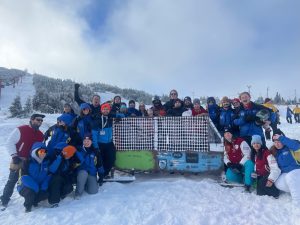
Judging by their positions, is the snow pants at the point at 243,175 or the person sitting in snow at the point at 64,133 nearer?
the snow pants at the point at 243,175

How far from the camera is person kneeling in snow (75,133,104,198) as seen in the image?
21.0ft

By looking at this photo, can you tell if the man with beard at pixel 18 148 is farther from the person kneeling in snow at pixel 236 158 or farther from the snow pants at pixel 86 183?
the person kneeling in snow at pixel 236 158

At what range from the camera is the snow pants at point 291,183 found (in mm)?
5586

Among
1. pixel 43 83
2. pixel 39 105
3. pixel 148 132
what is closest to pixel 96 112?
pixel 148 132

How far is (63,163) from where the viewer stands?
6246mm

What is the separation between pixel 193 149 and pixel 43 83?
45.2m

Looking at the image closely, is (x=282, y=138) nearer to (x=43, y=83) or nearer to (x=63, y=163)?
(x=63, y=163)

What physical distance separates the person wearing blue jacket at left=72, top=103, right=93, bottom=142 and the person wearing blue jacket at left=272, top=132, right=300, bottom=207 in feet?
12.8

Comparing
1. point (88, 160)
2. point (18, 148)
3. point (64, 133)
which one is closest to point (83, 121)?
point (64, 133)

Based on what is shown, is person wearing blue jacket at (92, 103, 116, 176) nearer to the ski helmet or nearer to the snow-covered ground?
the snow-covered ground

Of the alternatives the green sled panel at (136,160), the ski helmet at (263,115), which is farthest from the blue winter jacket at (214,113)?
the green sled panel at (136,160)

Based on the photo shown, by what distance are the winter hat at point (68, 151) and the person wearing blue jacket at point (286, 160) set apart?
3896 millimetres

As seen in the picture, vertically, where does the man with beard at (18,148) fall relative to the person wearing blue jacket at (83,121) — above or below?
below

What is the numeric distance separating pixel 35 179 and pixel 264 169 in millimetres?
4322
